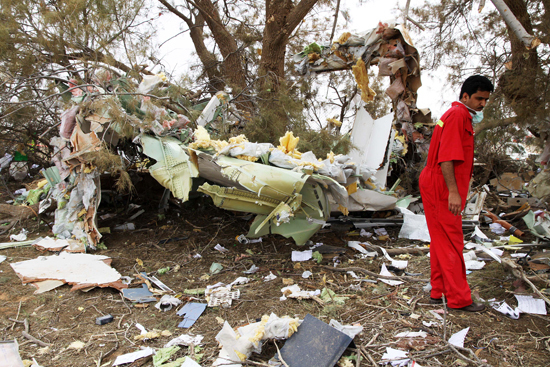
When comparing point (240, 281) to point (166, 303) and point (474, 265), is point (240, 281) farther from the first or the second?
point (474, 265)

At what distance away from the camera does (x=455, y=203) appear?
2.34 meters

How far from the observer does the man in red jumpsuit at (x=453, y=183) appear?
2.37 m

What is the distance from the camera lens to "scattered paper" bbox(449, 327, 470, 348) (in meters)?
2.12

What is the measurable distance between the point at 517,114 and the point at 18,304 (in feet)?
21.1

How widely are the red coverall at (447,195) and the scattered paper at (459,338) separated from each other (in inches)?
11.6

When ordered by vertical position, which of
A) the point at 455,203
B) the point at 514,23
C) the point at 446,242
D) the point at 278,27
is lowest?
the point at 446,242

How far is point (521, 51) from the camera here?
206 inches

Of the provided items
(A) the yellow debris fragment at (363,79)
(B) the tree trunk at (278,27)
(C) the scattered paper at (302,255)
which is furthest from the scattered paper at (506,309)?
(B) the tree trunk at (278,27)

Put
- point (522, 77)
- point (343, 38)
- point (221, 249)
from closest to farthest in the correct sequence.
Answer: point (221, 249), point (522, 77), point (343, 38)

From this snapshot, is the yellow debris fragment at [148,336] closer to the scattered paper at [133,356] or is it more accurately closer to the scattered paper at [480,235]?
the scattered paper at [133,356]

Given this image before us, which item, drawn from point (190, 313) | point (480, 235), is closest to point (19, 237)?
point (190, 313)

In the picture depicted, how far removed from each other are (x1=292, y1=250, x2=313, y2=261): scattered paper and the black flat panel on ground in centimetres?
156

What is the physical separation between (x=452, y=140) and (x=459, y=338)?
4.13ft

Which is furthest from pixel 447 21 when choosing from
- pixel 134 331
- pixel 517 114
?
pixel 134 331
